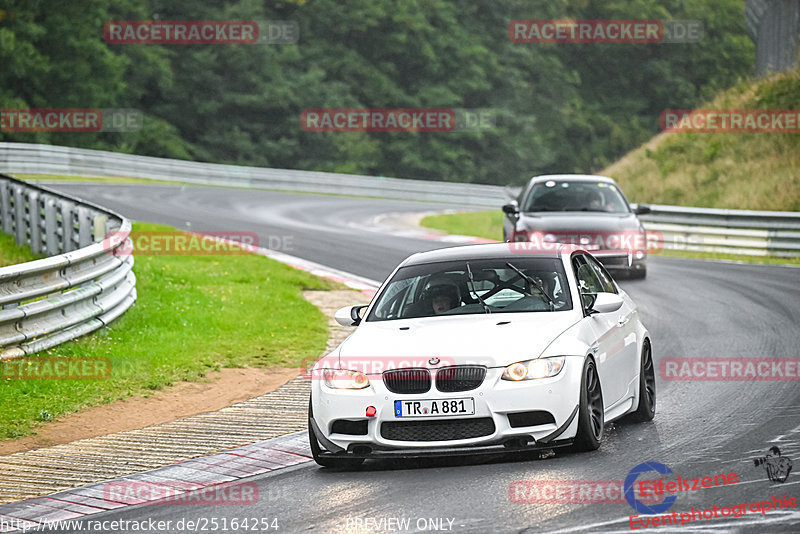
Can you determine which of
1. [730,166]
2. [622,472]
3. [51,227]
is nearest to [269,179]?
[730,166]

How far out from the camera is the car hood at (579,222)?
748 inches

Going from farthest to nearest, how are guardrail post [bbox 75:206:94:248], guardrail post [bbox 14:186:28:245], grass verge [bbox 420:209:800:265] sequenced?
1. grass verge [bbox 420:209:800:265]
2. guardrail post [bbox 14:186:28:245]
3. guardrail post [bbox 75:206:94:248]

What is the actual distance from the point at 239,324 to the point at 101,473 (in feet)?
22.1

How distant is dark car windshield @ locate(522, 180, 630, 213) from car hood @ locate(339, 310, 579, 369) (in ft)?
37.8

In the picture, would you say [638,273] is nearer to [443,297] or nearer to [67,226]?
[67,226]

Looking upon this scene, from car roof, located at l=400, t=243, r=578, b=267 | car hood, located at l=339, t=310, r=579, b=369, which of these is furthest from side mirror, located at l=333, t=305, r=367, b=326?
car roof, located at l=400, t=243, r=578, b=267

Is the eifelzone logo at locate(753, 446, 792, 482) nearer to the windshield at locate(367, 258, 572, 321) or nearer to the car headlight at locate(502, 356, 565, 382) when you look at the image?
the car headlight at locate(502, 356, 565, 382)

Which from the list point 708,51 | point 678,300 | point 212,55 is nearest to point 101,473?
point 678,300

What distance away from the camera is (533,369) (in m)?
7.77

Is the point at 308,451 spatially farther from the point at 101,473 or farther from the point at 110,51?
the point at 110,51

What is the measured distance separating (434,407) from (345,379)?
69cm

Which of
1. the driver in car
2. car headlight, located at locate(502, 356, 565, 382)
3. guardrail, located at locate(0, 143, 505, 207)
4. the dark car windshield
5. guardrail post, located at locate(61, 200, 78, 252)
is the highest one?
the driver in car

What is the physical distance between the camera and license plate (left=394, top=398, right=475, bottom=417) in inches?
301

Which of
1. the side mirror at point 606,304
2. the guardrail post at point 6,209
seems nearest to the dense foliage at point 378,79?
the guardrail post at point 6,209
